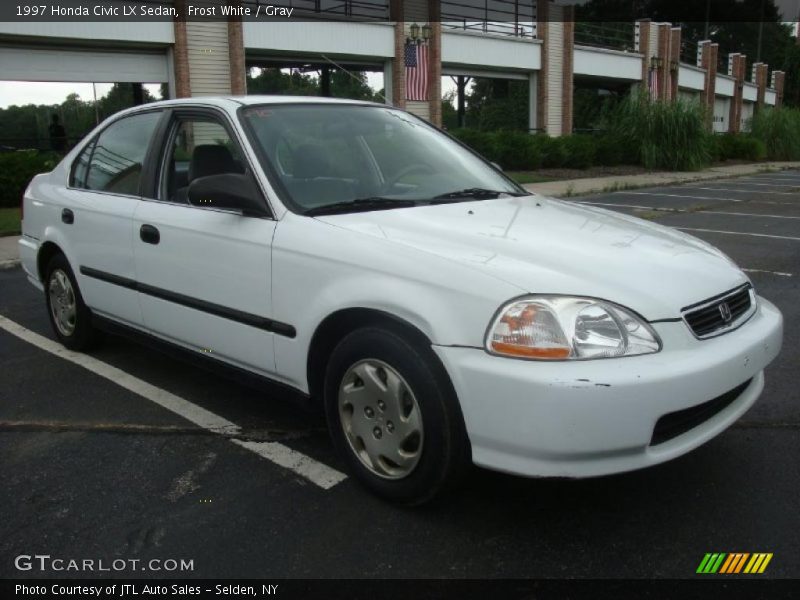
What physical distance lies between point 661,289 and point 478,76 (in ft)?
85.8

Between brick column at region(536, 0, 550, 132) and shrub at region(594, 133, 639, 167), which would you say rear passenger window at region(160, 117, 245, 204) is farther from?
brick column at region(536, 0, 550, 132)

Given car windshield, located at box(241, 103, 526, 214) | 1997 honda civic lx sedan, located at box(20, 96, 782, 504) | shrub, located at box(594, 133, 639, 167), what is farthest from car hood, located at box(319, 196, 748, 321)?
shrub, located at box(594, 133, 639, 167)

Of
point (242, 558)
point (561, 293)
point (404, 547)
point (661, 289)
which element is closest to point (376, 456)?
point (404, 547)

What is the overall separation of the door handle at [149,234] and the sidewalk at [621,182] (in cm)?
1246

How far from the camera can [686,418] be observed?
8.90 ft

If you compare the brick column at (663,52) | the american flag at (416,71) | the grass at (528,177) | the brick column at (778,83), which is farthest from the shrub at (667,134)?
the brick column at (778,83)

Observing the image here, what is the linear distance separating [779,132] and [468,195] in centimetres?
3563

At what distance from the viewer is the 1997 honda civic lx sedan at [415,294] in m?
2.55

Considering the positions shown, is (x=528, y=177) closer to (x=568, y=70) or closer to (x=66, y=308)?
(x=568, y=70)

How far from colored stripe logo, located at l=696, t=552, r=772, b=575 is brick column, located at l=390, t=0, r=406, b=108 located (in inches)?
860

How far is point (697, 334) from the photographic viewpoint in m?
2.75

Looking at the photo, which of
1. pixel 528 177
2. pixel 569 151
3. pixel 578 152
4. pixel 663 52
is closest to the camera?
pixel 528 177

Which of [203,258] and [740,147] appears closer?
[203,258]

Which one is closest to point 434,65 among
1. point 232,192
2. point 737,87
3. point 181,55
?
point 181,55
